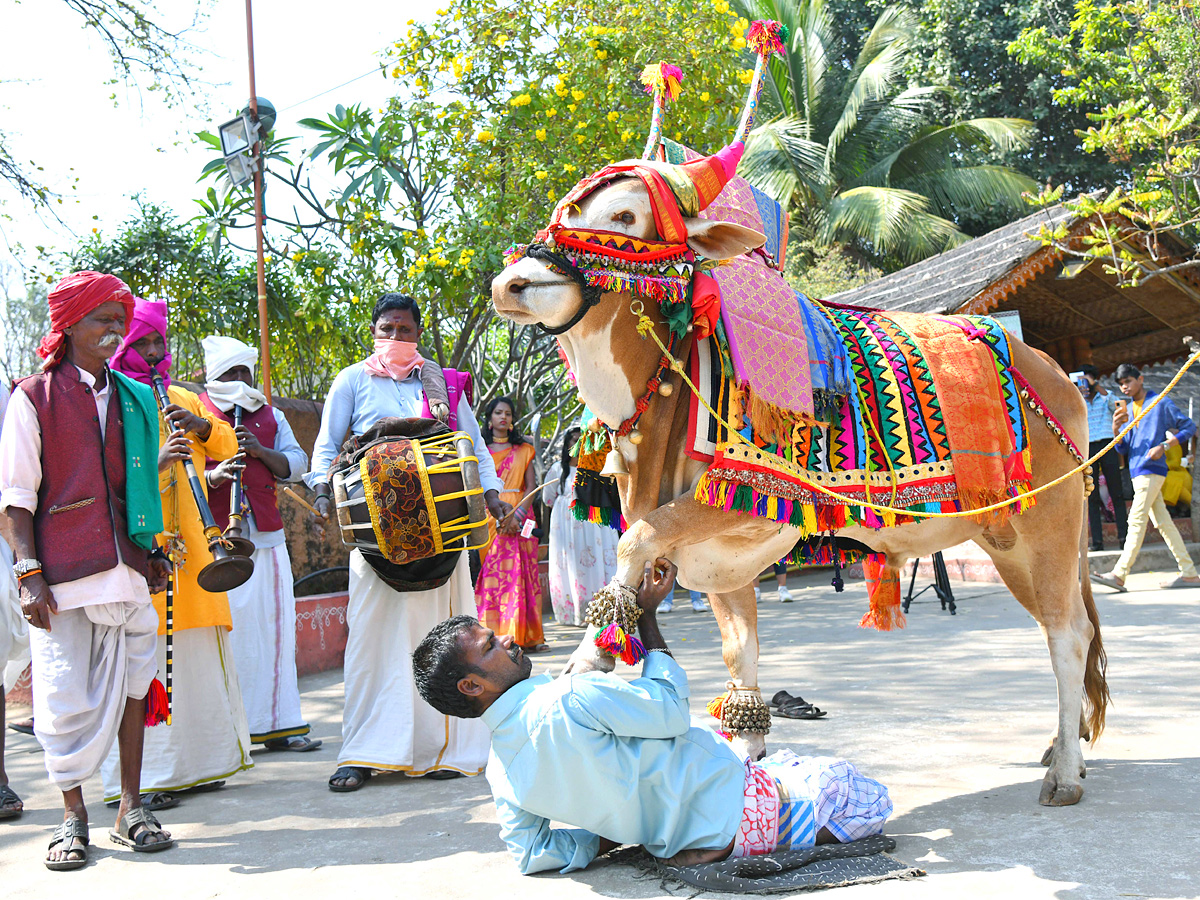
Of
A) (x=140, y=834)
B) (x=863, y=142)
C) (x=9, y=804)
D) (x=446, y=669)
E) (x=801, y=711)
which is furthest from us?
(x=863, y=142)

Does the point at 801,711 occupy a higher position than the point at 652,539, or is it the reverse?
the point at 652,539

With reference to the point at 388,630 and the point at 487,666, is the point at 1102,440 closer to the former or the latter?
the point at 388,630

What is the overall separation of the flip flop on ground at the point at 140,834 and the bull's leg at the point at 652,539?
1732mm

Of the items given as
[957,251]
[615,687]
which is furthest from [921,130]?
[615,687]

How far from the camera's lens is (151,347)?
4.84 meters

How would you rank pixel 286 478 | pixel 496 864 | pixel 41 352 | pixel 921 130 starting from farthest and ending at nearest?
pixel 921 130, pixel 286 478, pixel 41 352, pixel 496 864

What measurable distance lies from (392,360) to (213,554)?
122 cm

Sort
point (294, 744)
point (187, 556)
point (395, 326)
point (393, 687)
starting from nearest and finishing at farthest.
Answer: point (187, 556)
point (393, 687)
point (395, 326)
point (294, 744)

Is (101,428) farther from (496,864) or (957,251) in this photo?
(957,251)

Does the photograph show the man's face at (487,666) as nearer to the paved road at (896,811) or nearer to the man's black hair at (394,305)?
the paved road at (896,811)

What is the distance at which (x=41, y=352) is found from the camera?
395 centimetres

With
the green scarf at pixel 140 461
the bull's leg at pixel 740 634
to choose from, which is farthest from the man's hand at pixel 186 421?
the bull's leg at pixel 740 634

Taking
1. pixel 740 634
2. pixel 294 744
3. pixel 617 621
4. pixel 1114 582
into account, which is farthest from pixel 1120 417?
pixel 617 621

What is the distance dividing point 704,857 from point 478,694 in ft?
2.69
